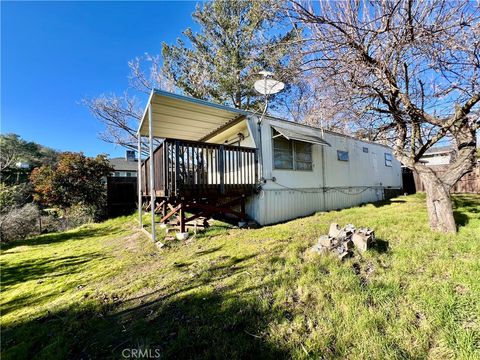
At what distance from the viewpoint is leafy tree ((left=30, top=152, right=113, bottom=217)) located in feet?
37.2

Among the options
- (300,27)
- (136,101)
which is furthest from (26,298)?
(136,101)

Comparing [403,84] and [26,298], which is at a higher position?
[403,84]

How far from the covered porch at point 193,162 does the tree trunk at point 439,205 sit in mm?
4032

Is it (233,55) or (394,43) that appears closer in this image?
(394,43)

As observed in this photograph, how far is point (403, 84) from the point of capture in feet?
15.3

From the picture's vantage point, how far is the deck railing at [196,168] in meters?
5.17

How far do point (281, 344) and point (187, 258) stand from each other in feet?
8.79

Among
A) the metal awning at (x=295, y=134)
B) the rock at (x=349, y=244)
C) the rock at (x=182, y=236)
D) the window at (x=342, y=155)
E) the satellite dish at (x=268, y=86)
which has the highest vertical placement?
the satellite dish at (x=268, y=86)

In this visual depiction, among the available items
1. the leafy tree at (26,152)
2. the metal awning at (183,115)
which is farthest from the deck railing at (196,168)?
the leafy tree at (26,152)

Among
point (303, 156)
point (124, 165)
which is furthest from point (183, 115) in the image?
point (124, 165)

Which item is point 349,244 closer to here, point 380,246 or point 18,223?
point 380,246

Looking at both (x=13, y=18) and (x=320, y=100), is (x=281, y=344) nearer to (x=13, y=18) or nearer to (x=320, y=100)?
(x=320, y=100)
